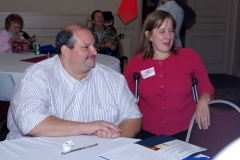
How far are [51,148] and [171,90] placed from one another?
46.2 inches

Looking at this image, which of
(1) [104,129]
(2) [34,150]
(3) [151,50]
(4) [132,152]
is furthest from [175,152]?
(3) [151,50]

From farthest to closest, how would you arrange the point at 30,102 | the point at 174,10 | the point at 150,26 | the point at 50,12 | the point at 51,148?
1. the point at 50,12
2. the point at 174,10
3. the point at 150,26
4. the point at 30,102
5. the point at 51,148

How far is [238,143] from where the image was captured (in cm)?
183

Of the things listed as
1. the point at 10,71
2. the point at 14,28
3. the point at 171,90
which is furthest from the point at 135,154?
the point at 14,28

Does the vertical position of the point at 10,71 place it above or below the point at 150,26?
below

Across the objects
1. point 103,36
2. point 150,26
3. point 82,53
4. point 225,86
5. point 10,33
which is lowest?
point 225,86

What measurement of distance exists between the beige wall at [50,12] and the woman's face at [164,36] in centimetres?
422

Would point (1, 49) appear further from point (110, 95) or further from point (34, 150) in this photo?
point (34, 150)

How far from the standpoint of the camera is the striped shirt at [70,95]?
6.48 ft

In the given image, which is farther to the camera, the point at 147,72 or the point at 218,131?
the point at 147,72

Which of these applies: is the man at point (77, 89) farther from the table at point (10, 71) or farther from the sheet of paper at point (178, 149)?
the table at point (10, 71)

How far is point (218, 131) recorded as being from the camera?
6.38ft

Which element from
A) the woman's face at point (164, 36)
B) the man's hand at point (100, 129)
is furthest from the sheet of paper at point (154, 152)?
the woman's face at point (164, 36)

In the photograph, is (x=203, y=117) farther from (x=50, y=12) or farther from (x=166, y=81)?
(x=50, y=12)
